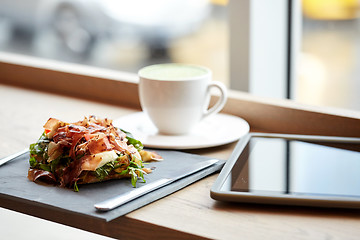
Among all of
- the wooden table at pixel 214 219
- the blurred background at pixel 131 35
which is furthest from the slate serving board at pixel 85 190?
the blurred background at pixel 131 35

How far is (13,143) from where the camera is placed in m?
0.99

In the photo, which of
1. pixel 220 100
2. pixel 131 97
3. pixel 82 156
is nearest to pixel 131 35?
pixel 131 97

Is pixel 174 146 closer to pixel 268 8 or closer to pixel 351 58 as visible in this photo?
pixel 268 8

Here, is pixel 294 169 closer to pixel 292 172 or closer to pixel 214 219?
pixel 292 172

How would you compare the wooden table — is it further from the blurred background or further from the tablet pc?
the blurred background

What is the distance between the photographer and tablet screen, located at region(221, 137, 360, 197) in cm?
74

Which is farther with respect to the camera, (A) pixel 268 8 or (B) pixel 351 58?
(B) pixel 351 58

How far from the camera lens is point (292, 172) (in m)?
0.80

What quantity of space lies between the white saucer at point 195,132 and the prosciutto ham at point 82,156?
0.10m

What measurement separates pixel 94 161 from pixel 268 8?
0.71m

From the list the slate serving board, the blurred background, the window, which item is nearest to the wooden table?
the slate serving board

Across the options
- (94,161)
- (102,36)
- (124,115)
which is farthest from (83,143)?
(102,36)

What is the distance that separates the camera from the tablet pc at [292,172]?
712mm

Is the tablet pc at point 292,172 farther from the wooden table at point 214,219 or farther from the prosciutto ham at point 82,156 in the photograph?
the prosciutto ham at point 82,156
